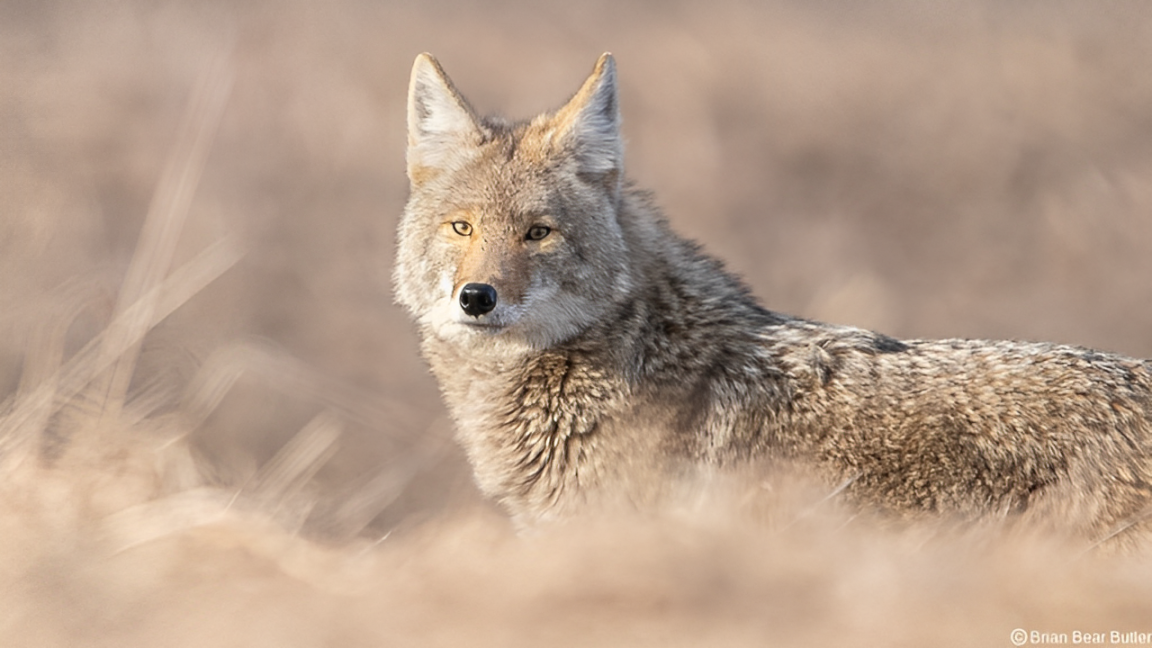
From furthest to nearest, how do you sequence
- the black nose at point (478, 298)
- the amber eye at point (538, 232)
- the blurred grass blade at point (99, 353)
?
the amber eye at point (538, 232) → the black nose at point (478, 298) → the blurred grass blade at point (99, 353)

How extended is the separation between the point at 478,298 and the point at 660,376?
906 mm

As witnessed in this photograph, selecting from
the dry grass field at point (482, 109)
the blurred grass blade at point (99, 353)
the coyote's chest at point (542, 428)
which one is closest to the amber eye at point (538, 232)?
the coyote's chest at point (542, 428)

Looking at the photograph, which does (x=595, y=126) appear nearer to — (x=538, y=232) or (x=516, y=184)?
(x=516, y=184)

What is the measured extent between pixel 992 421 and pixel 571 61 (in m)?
12.6

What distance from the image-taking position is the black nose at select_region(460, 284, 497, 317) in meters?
4.69

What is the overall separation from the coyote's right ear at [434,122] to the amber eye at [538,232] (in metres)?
0.73

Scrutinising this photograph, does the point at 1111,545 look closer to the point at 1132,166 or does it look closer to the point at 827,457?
the point at 827,457

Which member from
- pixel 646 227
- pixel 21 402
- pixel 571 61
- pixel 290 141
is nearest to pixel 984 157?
pixel 571 61

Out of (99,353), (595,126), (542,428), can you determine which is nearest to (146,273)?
(99,353)

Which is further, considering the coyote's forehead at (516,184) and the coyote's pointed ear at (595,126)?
the coyote's pointed ear at (595,126)

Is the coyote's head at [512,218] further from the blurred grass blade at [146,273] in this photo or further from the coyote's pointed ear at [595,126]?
the blurred grass blade at [146,273]

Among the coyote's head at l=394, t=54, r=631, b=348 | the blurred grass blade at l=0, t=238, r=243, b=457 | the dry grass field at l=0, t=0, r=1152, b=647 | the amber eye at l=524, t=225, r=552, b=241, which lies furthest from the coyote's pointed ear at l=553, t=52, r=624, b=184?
the blurred grass blade at l=0, t=238, r=243, b=457

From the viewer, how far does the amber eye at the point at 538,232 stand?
503 centimetres

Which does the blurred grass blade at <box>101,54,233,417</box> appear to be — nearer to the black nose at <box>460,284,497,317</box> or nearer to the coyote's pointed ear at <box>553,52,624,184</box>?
the black nose at <box>460,284,497,317</box>
